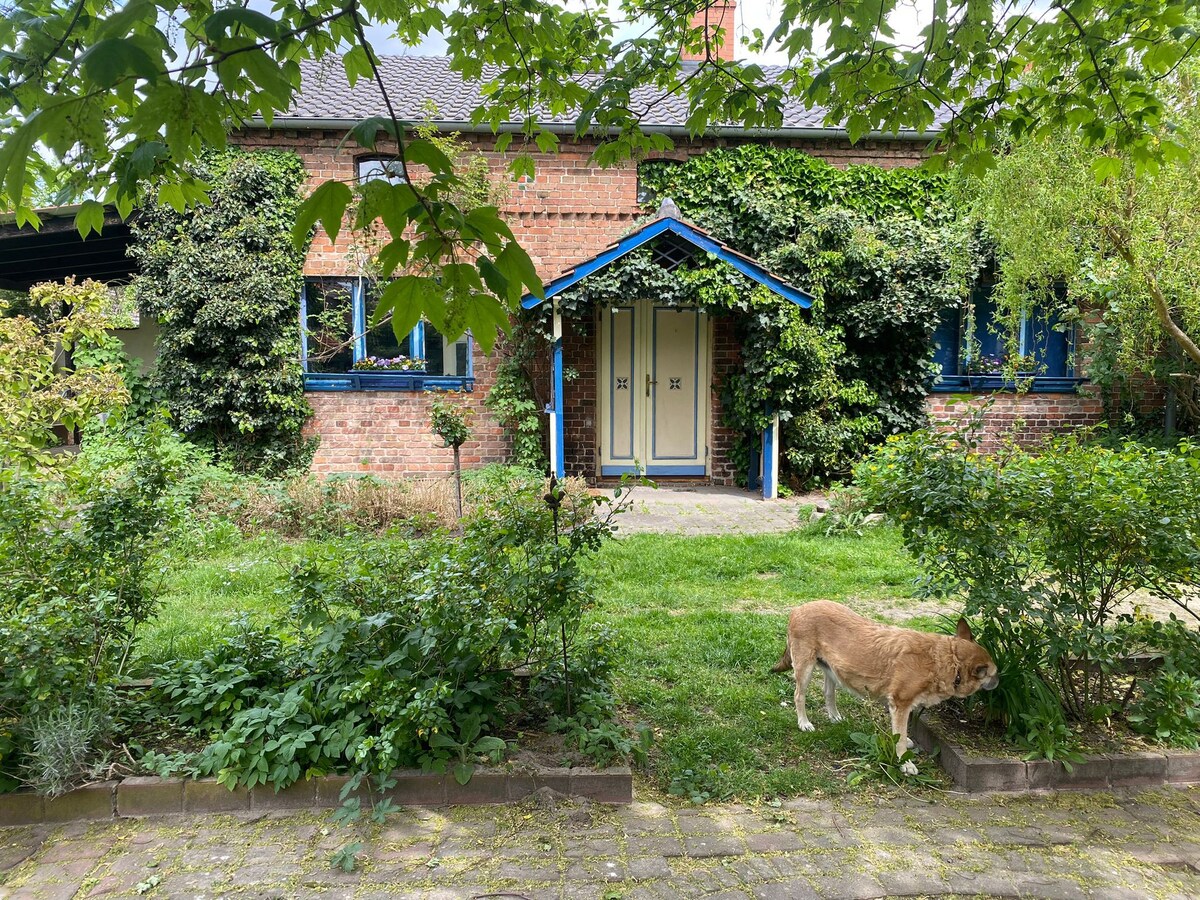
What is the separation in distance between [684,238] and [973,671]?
8.64m

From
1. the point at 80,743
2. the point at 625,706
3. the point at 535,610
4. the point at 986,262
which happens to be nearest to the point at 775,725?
the point at 625,706

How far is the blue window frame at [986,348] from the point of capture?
42.1 ft

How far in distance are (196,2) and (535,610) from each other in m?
2.67

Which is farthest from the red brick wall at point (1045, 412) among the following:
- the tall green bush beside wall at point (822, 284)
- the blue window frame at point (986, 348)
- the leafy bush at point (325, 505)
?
the leafy bush at point (325, 505)

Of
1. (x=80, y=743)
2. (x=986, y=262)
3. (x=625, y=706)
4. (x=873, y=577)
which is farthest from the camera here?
(x=986, y=262)

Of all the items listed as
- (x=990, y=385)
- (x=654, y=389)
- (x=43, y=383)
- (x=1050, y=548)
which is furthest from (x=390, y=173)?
(x=990, y=385)

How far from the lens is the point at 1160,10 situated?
3.85 m

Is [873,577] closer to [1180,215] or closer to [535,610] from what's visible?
[535,610]

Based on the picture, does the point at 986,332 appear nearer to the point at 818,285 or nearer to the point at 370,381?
the point at 818,285

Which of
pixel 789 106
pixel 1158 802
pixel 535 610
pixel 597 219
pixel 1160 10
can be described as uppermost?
pixel 789 106

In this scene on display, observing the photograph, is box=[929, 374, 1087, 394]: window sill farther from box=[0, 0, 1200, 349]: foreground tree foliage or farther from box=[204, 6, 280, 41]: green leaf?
box=[204, 6, 280, 41]: green leaf

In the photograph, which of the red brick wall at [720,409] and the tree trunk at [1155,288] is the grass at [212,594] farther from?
the tree trunk at [1155,288]

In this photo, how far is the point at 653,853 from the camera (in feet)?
9.67

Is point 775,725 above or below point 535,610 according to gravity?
below
